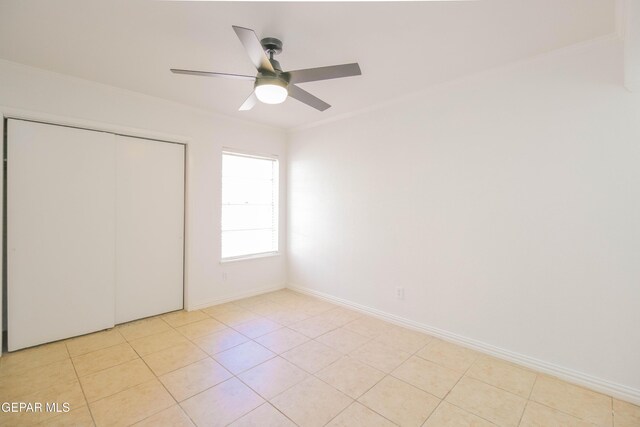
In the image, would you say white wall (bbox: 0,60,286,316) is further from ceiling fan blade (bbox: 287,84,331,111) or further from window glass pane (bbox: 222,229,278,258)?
ceiling fan blade (bbox: 287,84,331,111)

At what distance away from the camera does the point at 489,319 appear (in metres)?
2.65

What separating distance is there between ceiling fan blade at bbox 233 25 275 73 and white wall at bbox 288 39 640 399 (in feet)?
6.21

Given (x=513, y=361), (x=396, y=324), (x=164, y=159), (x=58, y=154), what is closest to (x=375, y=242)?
(x=396, y=324)

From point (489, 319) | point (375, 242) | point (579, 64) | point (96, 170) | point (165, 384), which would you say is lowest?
point (165, 384)

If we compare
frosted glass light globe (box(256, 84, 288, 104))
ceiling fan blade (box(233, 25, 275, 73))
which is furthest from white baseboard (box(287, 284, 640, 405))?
ceiling fan blade (box(233, 25, 275, 73))

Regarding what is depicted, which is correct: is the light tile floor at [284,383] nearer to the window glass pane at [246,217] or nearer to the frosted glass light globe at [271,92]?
the window glass pane at [246,217]

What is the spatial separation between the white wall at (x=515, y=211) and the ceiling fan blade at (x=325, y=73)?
1.50 metres

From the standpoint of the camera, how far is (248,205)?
4.36m

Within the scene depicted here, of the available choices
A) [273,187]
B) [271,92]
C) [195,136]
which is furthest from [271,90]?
[273,187]

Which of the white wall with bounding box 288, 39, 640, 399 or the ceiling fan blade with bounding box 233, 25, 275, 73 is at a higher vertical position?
the ceiling fan blade with bounding box 233, 25, 275, 73

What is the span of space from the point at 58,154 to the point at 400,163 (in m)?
3.53

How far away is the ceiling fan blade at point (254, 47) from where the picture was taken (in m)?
1.55

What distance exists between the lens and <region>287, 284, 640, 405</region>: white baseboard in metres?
2.05

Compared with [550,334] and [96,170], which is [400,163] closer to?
[550,334]
